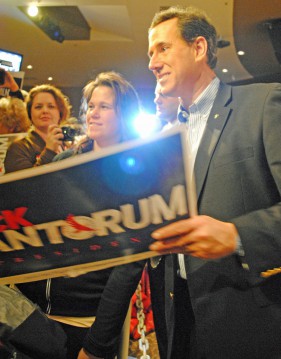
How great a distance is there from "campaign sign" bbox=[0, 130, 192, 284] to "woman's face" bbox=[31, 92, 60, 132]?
1507mm

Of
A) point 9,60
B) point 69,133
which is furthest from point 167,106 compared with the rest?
point 9,60

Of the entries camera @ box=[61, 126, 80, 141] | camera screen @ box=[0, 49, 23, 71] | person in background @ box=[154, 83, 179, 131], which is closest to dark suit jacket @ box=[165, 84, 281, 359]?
person in background @ box=[154, 83, 179, 131]

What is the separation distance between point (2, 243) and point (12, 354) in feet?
1.15

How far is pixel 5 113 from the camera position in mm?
2082

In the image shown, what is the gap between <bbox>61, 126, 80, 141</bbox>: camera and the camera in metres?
1.97

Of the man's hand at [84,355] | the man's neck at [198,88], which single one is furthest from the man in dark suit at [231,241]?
the man's hand at [84,355]

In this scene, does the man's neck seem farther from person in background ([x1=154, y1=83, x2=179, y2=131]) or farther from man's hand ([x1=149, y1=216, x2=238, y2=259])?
person in background ([x1=154, y1=83, x2=179, y2=131])

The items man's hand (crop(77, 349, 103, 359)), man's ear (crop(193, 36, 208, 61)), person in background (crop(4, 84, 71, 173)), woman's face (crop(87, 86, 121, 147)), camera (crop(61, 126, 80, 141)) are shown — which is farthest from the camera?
camera (crop(61, 126, 80, 141))

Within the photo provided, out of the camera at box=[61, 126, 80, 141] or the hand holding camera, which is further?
the hand holding camera

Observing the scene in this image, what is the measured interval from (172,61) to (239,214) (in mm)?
524

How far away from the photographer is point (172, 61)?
111 cm

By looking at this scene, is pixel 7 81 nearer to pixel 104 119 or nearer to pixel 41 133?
pixel 41 133

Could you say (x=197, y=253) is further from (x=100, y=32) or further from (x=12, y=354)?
(x=100, y=32)

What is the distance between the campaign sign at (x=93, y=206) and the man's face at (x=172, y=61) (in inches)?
21.8
